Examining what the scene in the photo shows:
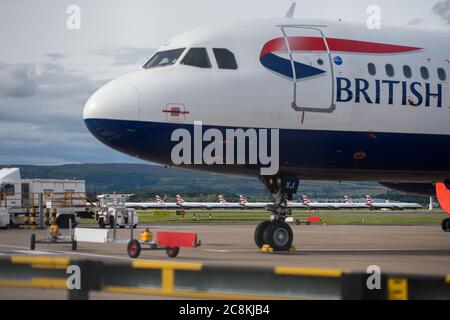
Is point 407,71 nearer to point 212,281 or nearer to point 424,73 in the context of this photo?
point 424,73

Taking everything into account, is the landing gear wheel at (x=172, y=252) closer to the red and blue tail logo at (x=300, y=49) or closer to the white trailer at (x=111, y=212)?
the red and blue tail logo at (x=300, y=49)

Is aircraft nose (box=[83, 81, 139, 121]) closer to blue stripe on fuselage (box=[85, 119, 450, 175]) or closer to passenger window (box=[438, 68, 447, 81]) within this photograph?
blue stripe on fuselage (box=[85, 119, 450, 175])

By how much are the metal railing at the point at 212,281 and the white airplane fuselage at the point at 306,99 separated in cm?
1243

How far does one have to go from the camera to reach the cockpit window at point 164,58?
21297 mm

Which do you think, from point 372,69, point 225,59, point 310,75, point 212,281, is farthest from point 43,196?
point 212,281

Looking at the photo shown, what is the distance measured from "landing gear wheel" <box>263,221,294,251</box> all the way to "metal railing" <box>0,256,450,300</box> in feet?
48.5

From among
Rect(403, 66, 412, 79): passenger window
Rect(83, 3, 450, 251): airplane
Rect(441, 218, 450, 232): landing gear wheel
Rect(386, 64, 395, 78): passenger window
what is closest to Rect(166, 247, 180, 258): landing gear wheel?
Rect(83, 3, 450, 251): airplane

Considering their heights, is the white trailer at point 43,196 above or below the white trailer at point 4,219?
above

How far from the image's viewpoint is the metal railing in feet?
21.9

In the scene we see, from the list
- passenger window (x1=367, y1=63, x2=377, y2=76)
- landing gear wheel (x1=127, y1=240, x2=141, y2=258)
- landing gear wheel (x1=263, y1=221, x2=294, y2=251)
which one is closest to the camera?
landing gear wheel (x1=127, y1=240, x2=141, y2=258)

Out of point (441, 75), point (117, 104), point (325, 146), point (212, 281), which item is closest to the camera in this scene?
point (212, 281)

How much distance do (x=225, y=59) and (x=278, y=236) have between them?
5.06m

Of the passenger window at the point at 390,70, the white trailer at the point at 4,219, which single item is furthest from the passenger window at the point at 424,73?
the white trailer at the point at 4,219

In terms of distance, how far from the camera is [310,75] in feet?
69.9
